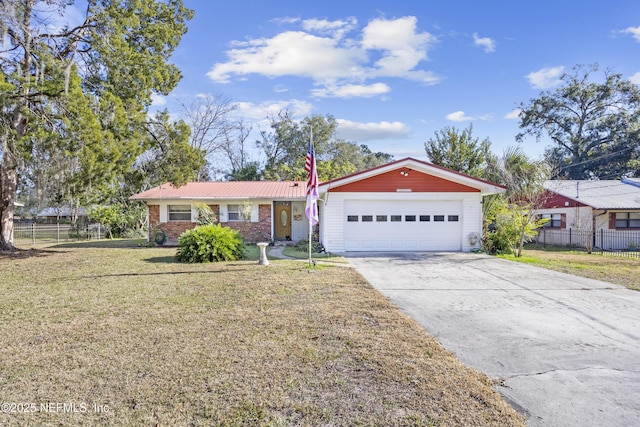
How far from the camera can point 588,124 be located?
3697 centimetres

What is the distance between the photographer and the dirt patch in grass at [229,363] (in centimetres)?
309

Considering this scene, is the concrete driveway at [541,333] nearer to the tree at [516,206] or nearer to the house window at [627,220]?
the tree at [516,206]

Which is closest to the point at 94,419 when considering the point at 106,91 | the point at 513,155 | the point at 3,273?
the point at 3,273

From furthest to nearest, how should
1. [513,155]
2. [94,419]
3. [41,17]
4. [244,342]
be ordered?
1. [513,155]
2. [41,17]
3. [244,342]
4. [94,419]

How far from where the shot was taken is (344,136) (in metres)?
40.7

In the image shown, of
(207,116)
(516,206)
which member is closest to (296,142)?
(207,116)

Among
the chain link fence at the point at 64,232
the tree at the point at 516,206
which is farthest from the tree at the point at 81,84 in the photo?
the tree at the point at 516,206

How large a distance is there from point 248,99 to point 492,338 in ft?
104

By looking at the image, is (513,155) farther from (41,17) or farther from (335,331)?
(41,17)

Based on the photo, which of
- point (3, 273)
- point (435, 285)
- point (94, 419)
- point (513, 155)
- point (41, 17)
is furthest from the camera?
point (513, 155)

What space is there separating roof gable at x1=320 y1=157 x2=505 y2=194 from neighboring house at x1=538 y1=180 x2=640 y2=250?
710 cm

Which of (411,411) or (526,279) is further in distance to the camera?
(526,279)

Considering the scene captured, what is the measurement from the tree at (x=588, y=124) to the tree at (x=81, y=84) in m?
32.0

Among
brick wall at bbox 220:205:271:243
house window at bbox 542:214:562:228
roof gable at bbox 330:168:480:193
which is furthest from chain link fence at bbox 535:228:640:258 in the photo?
brick wall at bbox 220:205:271:243
